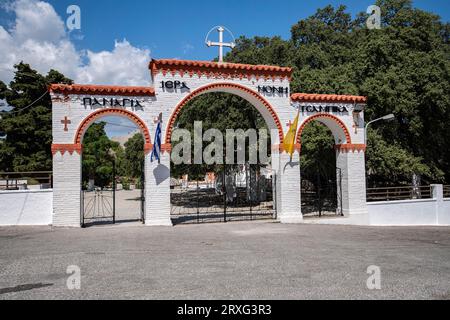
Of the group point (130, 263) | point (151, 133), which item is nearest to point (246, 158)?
point (151, 133)

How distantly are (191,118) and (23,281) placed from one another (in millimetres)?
21445

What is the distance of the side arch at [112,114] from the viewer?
1359 centimetres

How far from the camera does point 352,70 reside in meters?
22.7

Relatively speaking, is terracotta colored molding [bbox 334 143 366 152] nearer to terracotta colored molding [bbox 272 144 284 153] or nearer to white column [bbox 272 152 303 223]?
white column [bbox 272 152 303 223]

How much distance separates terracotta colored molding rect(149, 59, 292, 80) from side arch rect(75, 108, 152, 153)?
1963 millimetres

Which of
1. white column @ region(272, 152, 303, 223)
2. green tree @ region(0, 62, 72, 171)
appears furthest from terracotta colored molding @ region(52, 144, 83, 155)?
green tree @ region(0, 62, 72, 171)

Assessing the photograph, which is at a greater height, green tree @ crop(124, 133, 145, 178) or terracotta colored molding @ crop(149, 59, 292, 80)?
terracotta colored molding @ crop(149, 59, 292, 80)

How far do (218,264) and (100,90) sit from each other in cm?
904

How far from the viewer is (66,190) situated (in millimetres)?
13352

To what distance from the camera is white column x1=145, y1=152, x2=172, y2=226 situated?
14.1 metres

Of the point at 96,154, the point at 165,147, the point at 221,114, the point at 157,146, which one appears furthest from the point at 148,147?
the point at 96,154

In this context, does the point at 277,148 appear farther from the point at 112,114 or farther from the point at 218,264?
the point at 218,264

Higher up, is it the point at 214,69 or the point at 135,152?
the point at 214,69
